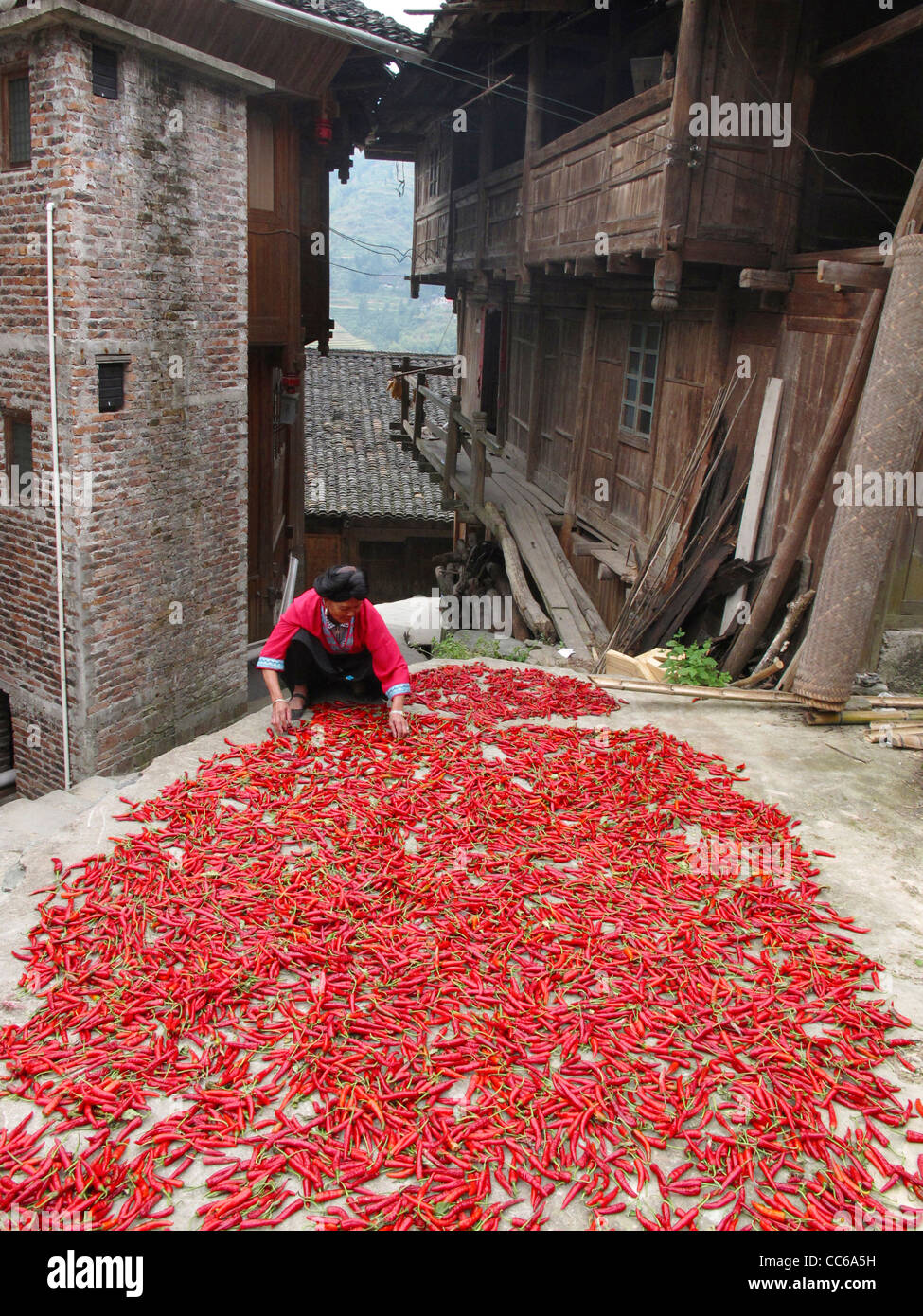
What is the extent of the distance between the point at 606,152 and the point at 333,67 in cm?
350

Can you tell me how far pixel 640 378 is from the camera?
11.9 m

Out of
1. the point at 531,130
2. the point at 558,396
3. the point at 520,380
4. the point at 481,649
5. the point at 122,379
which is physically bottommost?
the point at 481,649

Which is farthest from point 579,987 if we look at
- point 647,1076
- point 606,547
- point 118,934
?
point 606,547

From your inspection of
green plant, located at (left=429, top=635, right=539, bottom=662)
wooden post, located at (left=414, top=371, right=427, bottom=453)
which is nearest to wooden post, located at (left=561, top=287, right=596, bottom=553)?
green plant, located at (left=429, top=635, right=539, bottom=662)

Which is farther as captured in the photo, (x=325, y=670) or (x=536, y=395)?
(x=536, y=395)

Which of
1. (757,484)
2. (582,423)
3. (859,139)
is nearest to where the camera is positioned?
(859,139)

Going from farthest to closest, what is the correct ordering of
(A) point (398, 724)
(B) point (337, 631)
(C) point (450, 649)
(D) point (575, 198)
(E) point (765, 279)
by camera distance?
(D) point (575, 198)
(C) point (450, 649)
(E) point (765, 279)
(B) point (337, 631)
(A) point (398, 724)

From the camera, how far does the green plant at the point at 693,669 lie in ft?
27.5

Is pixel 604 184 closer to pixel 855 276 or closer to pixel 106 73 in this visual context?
pixel 855 276

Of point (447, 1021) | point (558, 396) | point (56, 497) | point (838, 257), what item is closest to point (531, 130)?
point (558, 396)

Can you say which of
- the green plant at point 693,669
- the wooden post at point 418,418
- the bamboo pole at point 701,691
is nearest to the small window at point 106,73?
the bamboo pole at point 701,691

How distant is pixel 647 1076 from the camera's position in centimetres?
358

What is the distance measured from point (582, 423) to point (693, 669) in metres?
6.08

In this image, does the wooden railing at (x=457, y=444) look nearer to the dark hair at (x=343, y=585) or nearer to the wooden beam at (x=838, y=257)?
the wooden beam at (x=838, y=257)
